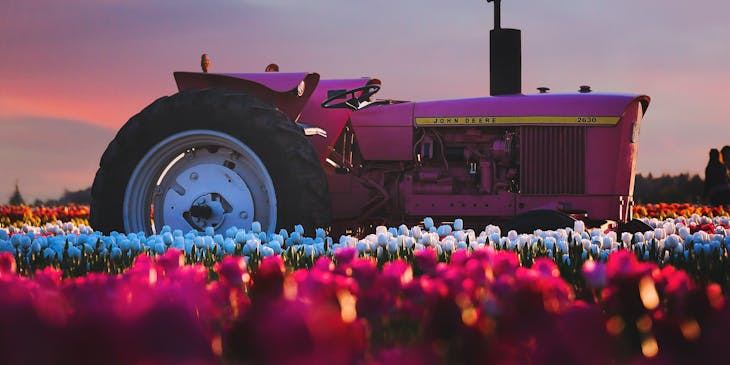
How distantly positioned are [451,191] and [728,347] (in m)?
5.25

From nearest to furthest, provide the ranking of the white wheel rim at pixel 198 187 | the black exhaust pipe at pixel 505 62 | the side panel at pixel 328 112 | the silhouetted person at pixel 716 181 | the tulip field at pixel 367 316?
1. the tulip field at pixel 367 316
2. the white wheel rim at pixel 198 187
3. the side panel at pixel 328 112
4. the black exhaust pipe at pixel 505 62
5. the silhouetted person at pixel 716 181

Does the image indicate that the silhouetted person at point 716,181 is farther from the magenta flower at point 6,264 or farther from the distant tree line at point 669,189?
the magenta flower at point 6,264

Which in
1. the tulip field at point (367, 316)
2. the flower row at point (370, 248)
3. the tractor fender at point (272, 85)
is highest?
the tractor fender at point (272, 85)

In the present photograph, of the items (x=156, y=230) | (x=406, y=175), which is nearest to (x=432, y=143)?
(x=406, y=175)

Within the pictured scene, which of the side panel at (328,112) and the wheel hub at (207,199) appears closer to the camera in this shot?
the wheel hub at (207,199)

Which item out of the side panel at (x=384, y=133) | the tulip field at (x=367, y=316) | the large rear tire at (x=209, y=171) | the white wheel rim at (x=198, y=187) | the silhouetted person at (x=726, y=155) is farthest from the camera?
the silhouetted person at (x=726, y=155)

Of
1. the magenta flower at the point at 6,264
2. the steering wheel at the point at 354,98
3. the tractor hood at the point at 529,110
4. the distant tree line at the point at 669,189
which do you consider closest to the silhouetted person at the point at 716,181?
the distant tree line at the point at 669,189

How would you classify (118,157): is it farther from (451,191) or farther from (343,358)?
(343,358)

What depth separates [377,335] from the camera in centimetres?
253

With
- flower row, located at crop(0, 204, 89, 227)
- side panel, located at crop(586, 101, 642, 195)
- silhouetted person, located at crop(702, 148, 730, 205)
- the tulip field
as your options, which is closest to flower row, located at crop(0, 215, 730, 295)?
side panel, located at crop(586, 101, 642, 195)

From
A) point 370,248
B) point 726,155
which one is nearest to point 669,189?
point 726,155

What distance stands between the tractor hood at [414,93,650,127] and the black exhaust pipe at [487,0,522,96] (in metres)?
0.24

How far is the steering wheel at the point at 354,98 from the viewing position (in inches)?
276

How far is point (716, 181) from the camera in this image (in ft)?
53.8
